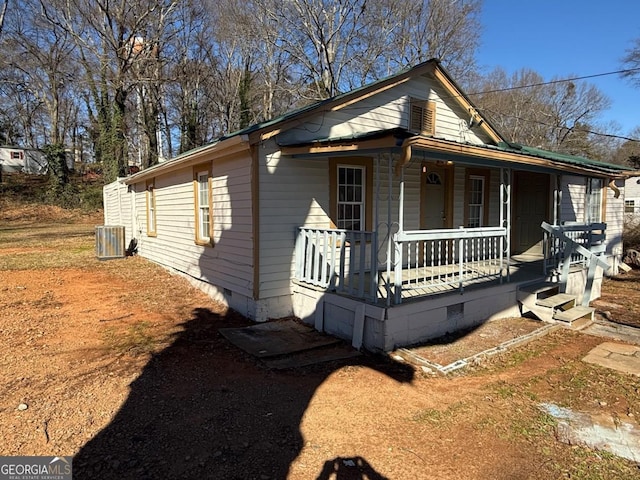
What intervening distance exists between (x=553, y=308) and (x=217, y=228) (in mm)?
6043

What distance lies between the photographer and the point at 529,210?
10953 mm

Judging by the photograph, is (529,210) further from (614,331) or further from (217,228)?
(217,228)

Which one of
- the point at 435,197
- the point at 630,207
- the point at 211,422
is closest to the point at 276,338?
the point at 211,422

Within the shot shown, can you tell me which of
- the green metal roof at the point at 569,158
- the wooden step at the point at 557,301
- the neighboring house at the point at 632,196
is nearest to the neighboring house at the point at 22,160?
the green metal roof at the point at 569,158

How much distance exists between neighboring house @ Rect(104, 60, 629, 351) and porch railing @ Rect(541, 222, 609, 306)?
1.5 inches

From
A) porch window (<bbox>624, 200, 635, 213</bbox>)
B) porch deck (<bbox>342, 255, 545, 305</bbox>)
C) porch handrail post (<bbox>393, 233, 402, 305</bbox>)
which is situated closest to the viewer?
porch handrail post (<bbox>393, 233, 402, 305</bbox>)

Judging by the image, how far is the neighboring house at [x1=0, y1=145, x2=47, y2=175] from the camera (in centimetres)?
2948

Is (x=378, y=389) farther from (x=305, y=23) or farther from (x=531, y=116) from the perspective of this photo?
(x=531, y=116)

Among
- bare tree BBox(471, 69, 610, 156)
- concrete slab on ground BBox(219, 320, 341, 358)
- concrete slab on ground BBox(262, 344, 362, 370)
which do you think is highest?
bare tree BBox(471, 69, 610, 156)

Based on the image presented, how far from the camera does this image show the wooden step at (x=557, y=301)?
23.1 feet

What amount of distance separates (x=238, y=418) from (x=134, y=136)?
26542 mm

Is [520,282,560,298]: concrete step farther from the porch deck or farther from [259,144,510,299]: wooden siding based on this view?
[259,144,510,299]: wooden siding

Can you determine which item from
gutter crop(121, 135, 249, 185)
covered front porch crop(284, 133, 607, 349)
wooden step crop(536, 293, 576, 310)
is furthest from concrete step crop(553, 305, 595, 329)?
gutter crop(121, 135, 249, 185)

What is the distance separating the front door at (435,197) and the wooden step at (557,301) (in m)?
2.62
